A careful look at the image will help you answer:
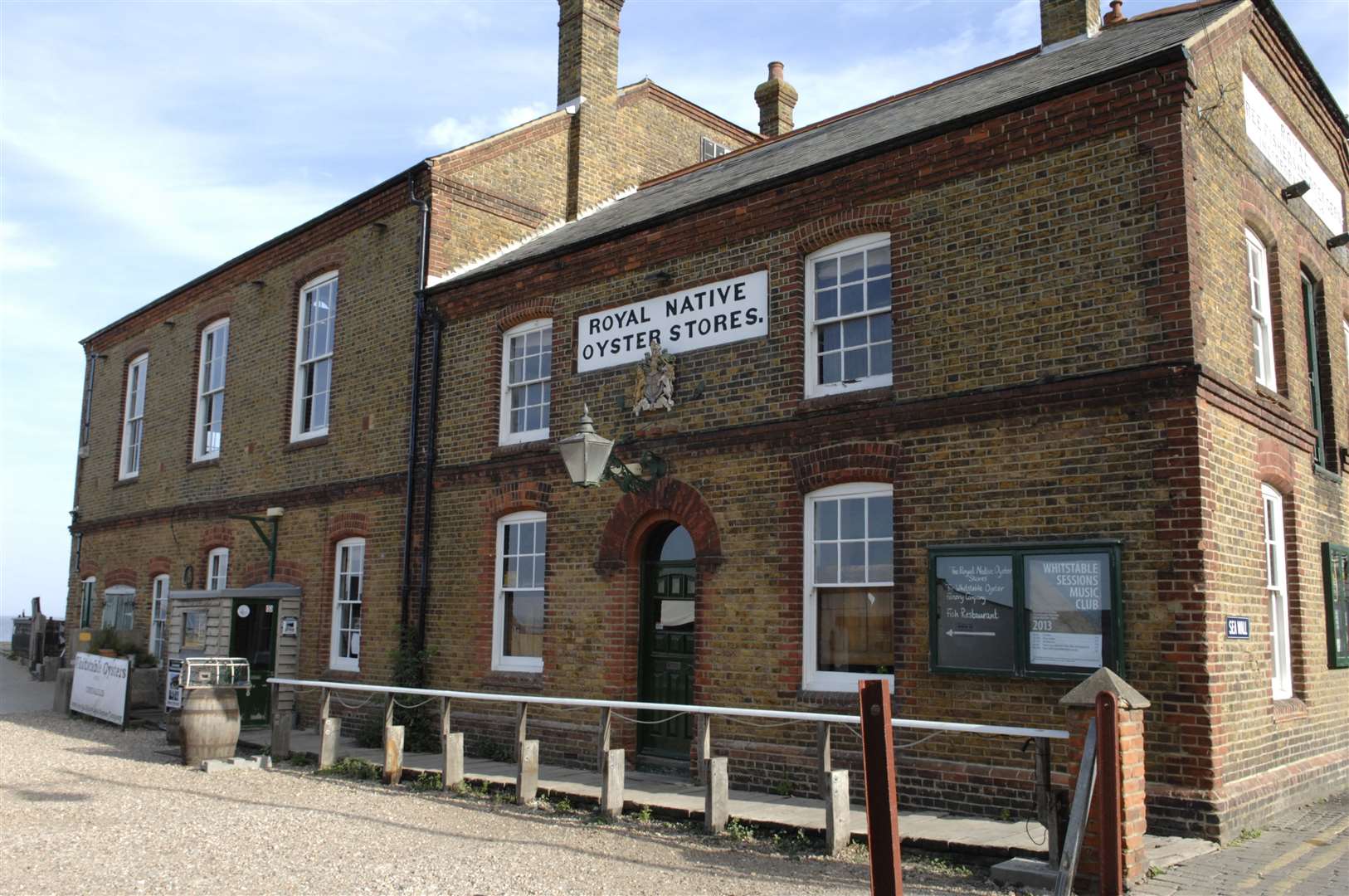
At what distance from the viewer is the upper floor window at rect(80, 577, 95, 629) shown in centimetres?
2314

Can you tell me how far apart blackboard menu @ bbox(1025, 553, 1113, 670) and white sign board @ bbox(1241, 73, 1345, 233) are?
4.87 m

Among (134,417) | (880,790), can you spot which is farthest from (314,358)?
(880,790)

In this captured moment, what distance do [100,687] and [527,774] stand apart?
9.69 metres

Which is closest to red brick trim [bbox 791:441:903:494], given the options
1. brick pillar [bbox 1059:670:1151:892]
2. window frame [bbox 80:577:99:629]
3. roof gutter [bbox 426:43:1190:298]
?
roof gutter [bbox 426:43:1190:298]

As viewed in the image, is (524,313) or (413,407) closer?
→ (524,313)

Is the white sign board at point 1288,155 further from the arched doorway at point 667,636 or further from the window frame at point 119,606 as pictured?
the window frame at point 119,606

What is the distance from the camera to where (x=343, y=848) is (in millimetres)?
8148

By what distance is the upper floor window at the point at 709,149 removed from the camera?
20.4 meters

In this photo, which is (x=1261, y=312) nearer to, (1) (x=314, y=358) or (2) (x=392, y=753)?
(2) (x=392, y=753)

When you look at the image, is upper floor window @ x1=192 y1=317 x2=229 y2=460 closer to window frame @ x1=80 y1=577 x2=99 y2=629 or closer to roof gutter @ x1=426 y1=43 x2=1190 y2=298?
window frame @ x1=80 y1=577 x2=99 y2=629

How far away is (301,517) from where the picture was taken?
16656 mm

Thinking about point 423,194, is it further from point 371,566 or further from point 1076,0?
point 1076,0

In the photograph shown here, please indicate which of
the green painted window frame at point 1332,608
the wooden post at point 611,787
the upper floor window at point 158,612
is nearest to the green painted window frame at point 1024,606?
the wooden post at point 611,787

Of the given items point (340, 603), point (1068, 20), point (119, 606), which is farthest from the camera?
point (119, 606)
